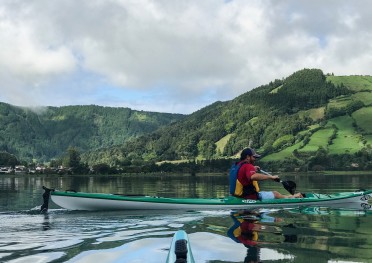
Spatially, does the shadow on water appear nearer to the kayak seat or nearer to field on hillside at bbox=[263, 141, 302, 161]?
the kayak seat

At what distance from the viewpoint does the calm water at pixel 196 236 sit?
930 centimetres

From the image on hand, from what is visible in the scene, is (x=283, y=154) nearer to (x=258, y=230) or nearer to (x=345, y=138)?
(x=345, y=138)

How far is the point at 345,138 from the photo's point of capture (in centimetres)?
16500

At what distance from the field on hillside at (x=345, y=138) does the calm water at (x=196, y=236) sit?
141861mm

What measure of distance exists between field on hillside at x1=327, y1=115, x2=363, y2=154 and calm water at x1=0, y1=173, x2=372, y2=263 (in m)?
142

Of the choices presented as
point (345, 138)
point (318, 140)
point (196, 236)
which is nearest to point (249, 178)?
point (196, 236)

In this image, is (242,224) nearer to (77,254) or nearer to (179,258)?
(77,254)

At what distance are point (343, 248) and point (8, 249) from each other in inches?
319

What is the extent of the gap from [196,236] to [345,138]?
166m

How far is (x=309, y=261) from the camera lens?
8633mm

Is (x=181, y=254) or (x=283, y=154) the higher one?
(x=283, y=154)

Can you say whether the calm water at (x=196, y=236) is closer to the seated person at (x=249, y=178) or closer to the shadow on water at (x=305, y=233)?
the shadow on water at (x=305, y=233)

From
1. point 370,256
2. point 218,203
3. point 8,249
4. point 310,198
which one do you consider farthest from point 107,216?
point 370,256

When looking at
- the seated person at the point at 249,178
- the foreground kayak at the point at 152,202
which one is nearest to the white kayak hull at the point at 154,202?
the foreground kayak at the point at 152,202
